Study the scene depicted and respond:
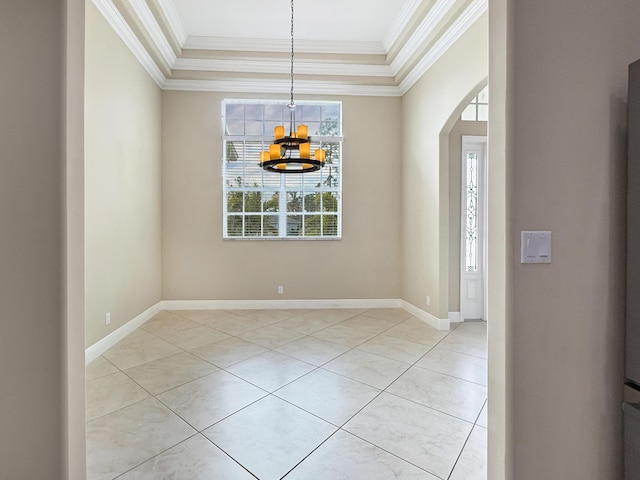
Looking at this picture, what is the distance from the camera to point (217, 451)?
188 centimetres

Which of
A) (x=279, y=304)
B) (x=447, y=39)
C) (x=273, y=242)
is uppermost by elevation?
(x=447, y=39)

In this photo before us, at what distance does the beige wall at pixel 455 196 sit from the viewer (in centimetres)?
458

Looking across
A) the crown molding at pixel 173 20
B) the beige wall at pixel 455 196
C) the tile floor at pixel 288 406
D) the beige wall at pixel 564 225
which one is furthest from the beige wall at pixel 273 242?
the beige wall at pixel 564 225

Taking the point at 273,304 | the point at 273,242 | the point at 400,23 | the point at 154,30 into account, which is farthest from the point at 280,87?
the point at 273,304

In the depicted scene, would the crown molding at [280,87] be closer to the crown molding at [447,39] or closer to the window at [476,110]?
the crown molding at [447,39]

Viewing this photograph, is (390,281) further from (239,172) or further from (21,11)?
(21,11)

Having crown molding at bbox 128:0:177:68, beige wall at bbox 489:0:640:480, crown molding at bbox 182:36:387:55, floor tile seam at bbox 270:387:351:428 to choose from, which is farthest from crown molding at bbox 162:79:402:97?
floor tile seam at bbox 270:387:351:428

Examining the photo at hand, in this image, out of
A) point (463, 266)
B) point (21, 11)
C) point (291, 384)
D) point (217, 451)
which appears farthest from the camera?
point (463, 266)

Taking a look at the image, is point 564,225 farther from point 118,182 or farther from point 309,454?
point 118,182

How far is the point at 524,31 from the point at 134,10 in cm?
394

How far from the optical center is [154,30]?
13.1 ft

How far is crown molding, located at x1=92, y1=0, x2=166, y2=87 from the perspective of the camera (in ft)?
10.9

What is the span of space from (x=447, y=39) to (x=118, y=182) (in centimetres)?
409

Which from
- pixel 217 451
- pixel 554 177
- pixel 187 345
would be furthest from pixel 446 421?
pixel 187 345
